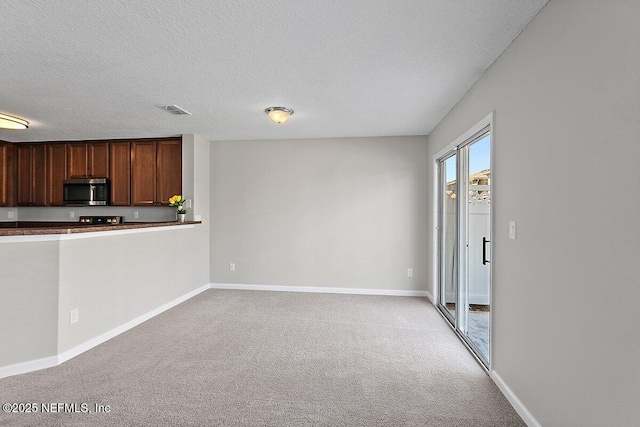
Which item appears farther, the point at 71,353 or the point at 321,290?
the point at 321,290

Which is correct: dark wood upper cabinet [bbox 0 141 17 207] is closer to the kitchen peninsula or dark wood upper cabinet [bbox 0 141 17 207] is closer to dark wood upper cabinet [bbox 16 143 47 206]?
dark wood upper cabinet [bbox 16 143 47 206]

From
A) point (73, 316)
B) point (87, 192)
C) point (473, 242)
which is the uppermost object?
point (87, 192)

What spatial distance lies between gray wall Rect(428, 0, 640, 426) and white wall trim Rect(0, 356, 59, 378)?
3615 mm

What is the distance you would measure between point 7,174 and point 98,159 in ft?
4.97

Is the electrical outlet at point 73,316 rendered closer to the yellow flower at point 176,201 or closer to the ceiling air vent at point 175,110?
the yellow flower at point 176,201

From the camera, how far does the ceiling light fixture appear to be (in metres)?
3.95

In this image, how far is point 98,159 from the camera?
5.29 meters

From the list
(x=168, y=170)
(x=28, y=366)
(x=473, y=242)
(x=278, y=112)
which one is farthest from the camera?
(x=168, y=170)

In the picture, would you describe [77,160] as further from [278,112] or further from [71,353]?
[278,112]

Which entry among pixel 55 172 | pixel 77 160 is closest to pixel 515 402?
pixel 77 160

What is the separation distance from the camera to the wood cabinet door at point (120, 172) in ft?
17.1

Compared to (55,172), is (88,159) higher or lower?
higher

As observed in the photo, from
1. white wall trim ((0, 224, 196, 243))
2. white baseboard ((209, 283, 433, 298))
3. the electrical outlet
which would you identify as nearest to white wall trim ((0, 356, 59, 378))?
the electrical outlet

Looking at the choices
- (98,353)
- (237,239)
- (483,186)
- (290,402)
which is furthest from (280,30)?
(237,239)
